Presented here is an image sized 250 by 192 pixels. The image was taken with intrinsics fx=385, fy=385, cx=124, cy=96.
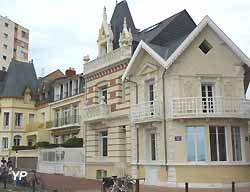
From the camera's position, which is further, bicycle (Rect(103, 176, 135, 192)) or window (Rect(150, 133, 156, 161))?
window (Rect(150, 133, 156, 161))

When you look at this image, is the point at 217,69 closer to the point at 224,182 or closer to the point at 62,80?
the point at 224,182

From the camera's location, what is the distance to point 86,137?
83.9 ft

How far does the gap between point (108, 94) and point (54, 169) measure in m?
7.77

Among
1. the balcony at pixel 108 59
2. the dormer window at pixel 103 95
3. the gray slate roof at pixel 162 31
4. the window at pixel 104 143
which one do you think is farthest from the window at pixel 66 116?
the gray slate roof at pixel 162 31

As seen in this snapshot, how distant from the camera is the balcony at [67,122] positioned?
115ft

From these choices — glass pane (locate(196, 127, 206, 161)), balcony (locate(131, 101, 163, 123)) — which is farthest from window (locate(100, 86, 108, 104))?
glass pane (locate(196, 127, 206, 161))

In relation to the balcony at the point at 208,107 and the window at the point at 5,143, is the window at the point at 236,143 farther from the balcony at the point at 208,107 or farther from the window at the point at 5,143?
the window at the point at 5,143

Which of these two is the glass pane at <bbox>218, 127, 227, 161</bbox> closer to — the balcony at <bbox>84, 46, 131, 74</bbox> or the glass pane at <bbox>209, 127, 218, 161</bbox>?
the glass pane at <bbox>209, 127, 218, 161</bbox>

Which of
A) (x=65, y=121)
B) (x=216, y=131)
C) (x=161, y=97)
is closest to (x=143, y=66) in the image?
(x=161, y=97)

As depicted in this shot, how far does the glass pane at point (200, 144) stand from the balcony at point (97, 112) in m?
6.32

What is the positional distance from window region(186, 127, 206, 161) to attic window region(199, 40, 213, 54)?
4.11 metres

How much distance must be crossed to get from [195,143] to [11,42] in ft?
197

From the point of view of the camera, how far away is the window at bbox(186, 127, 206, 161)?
1883cm

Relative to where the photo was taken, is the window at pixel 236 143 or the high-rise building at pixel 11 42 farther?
the high-rise building at pixel 11 42
